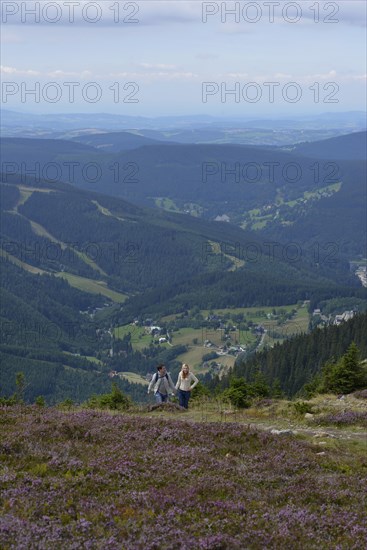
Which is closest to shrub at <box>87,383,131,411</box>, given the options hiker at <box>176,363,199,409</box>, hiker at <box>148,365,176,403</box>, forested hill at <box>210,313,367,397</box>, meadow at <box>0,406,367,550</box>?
hiker at <box>148,365,176,403</box>

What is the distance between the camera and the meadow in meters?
12.2

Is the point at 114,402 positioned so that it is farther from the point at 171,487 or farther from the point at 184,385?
the point at 171,487

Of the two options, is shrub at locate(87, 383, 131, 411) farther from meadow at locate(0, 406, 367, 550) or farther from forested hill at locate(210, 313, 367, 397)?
forested hill at locate(210, 313, 367, 397)

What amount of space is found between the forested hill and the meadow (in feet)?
188

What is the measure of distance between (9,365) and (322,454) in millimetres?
180655

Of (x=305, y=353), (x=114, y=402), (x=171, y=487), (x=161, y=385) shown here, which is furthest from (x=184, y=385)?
(x=305, y=353)

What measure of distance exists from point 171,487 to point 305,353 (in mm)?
76759

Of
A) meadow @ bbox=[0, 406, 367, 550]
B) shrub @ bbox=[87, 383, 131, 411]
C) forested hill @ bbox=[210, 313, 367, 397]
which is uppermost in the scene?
meadow @ bbox=[0, 406, 367, 550]

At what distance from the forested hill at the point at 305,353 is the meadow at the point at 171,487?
5732cm

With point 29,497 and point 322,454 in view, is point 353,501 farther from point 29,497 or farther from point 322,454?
point 29,497

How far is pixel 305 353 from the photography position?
293ft

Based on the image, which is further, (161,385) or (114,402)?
(114,402)

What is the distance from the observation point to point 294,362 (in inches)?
3477

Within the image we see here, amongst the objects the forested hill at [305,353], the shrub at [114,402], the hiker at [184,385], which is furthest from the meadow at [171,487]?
the forested hill at [305,353]
